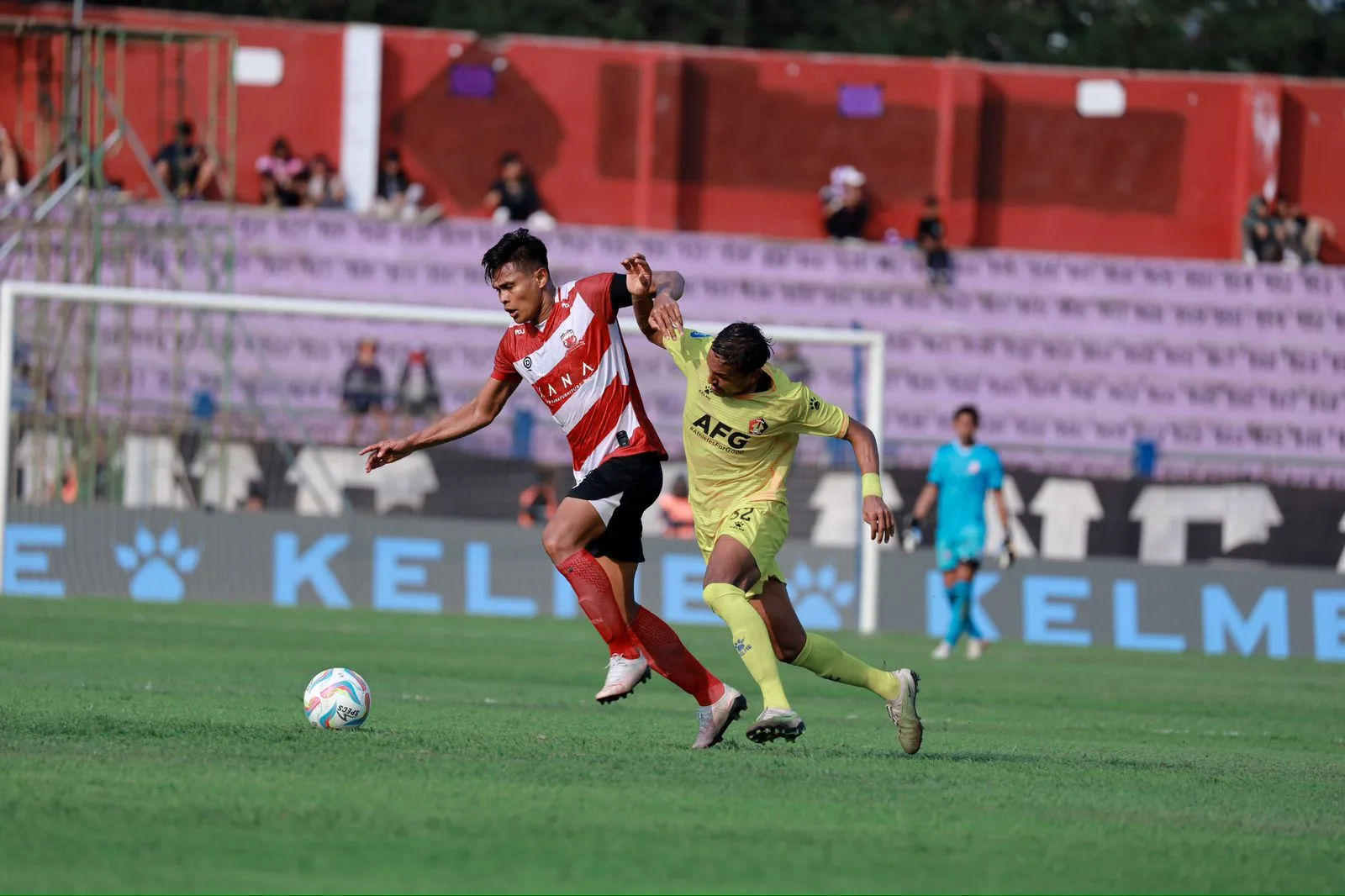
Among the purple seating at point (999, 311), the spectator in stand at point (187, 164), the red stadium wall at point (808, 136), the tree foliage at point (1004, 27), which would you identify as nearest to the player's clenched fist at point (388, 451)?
the purple seating at point (999, 311)

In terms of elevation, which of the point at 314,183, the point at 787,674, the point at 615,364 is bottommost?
the point at 787,674

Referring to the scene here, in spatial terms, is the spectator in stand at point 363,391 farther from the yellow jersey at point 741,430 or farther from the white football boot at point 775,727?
the white football boot at point 775,727

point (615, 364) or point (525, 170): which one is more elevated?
point (525, 170)

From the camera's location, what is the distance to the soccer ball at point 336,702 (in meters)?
8.40

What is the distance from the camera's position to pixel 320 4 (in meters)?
31.1

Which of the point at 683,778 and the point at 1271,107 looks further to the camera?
the point at 1271,107

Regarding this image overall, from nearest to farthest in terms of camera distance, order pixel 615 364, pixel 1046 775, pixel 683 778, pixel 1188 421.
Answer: pixel 683 778 < pixel 1046 775 < pixel 615 364 < pixel 1188 421

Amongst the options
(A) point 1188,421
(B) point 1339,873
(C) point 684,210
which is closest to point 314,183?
(C) point 684,210

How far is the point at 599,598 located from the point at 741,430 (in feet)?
3.28

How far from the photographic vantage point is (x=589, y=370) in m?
8.70

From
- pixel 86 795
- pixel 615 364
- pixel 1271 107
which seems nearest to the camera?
pixel 86 795

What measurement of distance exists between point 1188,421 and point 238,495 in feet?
45.8

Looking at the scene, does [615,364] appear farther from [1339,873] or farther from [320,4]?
[320,4]

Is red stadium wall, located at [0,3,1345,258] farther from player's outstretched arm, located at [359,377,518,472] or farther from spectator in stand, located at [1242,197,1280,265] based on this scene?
player's outstretched arm, located at [359,377,518,472]
